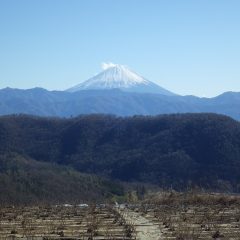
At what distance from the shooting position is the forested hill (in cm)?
7431

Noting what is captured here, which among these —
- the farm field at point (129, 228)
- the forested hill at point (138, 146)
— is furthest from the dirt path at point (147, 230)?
the forested hill at point (138, 146)

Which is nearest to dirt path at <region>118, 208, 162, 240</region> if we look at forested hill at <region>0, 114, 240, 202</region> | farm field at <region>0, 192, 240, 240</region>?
farm field at <region>0, 192, 240, 240</region>

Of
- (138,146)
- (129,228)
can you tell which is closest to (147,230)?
(129,228)

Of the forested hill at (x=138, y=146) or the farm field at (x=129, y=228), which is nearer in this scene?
the farm field at (x=129, y=228)

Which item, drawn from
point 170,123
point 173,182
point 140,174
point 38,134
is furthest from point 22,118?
point 173,182

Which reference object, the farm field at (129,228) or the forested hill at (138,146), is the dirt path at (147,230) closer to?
the farm field at (129,228)

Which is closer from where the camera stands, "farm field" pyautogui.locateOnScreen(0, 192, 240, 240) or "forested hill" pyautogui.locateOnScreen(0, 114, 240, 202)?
"farm field" pyautogui.locateOnScreen(0, 192, 240, 240)

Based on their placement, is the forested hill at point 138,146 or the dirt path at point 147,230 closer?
the dirt path at point 147,230

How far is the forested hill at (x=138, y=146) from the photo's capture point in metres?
74.3

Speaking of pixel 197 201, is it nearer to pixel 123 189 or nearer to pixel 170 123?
pixel 123 189

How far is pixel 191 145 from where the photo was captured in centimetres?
8394

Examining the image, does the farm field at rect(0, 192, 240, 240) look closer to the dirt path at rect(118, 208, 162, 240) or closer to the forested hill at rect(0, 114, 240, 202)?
the dirt path at rect(118, 208, 162, 240)

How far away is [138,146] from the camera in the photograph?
8894cm

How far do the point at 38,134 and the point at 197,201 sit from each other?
2842 inches
